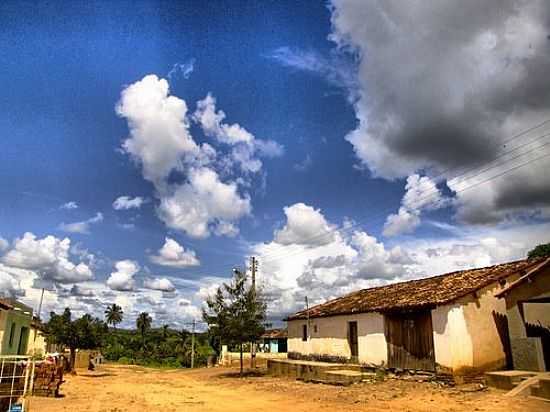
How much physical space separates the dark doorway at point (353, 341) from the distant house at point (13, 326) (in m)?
17.7

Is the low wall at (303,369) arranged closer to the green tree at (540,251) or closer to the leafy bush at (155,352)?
the green tree at (540,251)

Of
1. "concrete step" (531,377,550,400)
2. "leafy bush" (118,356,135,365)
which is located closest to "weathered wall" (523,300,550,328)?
"concrete step" (531,377,550,400)

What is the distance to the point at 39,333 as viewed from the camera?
144ft

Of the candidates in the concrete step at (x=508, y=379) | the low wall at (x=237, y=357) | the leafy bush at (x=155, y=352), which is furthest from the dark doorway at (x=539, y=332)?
the leafy bush at (x=155, y=352)

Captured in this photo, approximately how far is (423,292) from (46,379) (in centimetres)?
1745

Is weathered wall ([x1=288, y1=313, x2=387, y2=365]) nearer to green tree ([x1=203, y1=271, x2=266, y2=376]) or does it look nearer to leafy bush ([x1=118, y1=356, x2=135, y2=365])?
green tree ([x1=203, y1=271, x2=266, y2=376])

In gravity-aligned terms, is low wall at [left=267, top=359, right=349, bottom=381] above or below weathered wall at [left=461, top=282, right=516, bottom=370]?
below

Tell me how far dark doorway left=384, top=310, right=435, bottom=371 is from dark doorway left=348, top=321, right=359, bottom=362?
127 inches

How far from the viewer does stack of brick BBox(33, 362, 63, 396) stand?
63.6 ft

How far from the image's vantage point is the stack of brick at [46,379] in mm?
19391

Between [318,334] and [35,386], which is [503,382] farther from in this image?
[35,386]

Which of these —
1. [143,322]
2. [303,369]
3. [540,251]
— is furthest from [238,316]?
[143,322]

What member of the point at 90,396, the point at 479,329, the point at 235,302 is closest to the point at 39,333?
the point at 235,302

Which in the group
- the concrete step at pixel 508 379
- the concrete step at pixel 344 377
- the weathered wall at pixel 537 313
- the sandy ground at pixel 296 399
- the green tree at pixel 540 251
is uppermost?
the green tree at pixel 540 251
